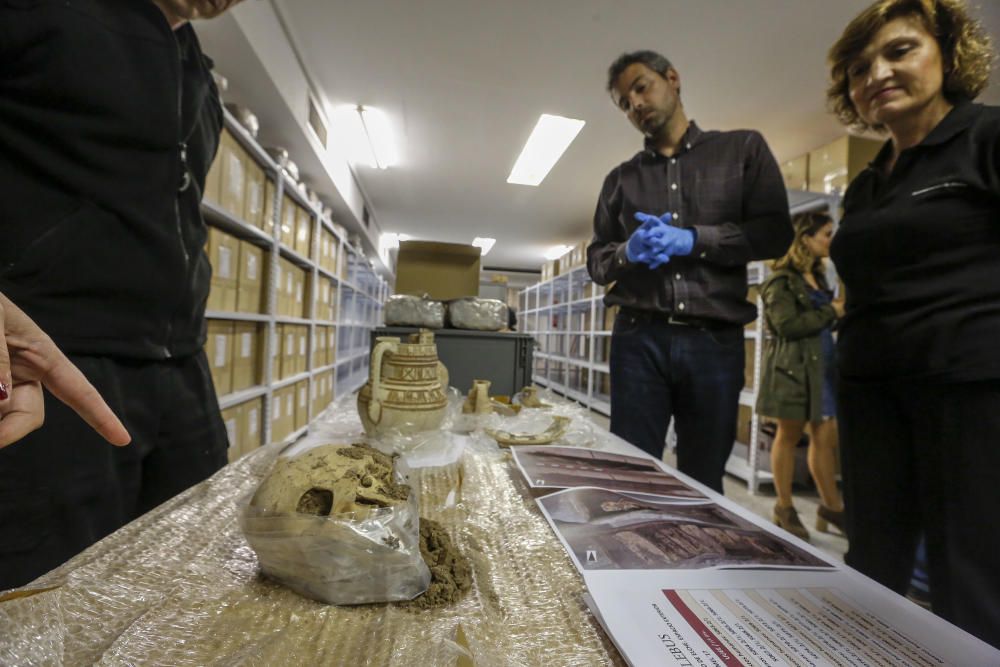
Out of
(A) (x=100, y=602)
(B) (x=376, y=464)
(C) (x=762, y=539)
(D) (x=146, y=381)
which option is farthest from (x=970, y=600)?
(D) (x=146, y=381)

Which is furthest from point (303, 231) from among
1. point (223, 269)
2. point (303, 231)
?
point (223, 269)

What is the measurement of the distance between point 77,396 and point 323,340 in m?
3.51

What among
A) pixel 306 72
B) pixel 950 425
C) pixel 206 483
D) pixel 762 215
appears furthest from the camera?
pixel 306 72

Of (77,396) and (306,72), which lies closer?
(77,396)

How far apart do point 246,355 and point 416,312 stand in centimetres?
99

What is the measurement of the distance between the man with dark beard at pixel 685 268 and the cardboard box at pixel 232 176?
153 centimetres

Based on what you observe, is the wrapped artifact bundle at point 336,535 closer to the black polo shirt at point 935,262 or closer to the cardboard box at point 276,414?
the black polo shirt at point 935,262

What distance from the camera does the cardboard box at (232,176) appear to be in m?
1.70

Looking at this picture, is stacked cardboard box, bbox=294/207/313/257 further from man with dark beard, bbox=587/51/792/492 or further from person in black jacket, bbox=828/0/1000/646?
person in black jacket, bbox=828/0/1000/646

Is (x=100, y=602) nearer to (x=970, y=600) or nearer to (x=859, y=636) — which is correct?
(x=859, y=636)

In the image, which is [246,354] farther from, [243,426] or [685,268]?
[685,268]

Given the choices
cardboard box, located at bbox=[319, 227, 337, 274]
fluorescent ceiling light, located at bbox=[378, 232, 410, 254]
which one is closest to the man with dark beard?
cardboard box, located at bbox=[319, 227, 337, 274]

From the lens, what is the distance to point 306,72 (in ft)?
8.12

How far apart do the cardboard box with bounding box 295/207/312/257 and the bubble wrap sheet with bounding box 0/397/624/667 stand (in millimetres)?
2566
